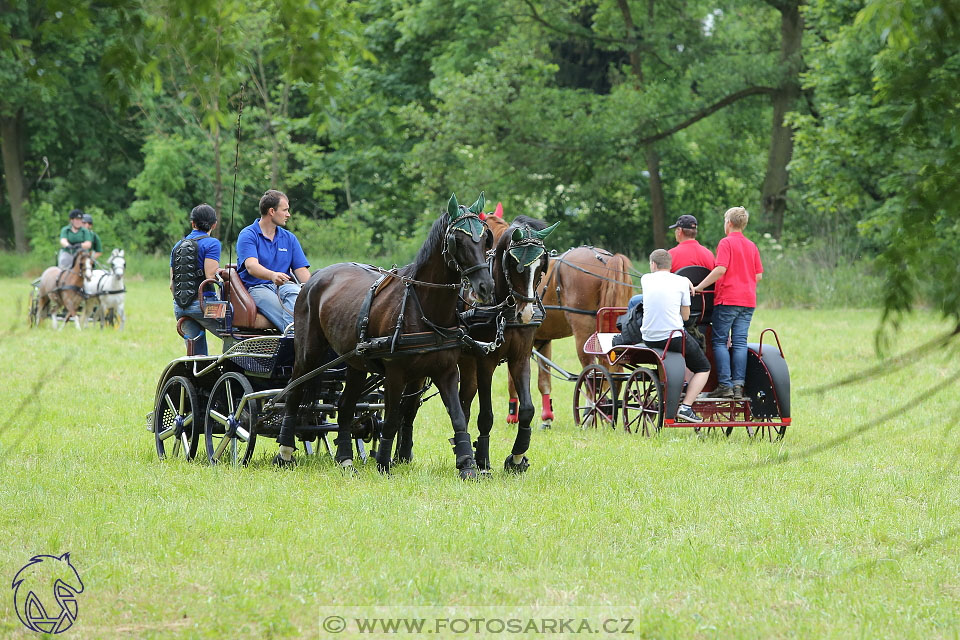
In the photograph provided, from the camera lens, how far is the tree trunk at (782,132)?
33.9m

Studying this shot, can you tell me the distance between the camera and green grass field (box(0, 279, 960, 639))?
4930 mm

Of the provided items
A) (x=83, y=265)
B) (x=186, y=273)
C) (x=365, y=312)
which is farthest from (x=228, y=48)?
(x=83, y=265)

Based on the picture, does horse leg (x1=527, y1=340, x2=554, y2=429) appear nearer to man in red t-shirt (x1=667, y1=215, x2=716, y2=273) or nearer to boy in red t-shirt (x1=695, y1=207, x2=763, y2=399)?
man in red t-shirt (x1=667, y1=215, x2=716, y2=273)

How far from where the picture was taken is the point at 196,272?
9.30 metres

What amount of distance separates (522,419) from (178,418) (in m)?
2.80

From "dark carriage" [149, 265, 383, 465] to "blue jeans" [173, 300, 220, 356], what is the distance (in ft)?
0.52

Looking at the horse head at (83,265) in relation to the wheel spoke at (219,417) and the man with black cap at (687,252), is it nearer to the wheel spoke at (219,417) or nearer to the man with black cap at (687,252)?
the man with black cap at (687,252)

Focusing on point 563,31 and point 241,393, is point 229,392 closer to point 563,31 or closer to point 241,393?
point 241,393

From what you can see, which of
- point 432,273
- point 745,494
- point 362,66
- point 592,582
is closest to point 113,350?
point 432,273

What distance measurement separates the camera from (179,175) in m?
43.2

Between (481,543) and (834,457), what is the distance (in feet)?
14.0

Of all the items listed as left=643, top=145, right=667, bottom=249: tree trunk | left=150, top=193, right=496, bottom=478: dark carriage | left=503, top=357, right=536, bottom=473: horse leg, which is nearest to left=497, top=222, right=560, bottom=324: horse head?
left=150, top=193, right=496, bottom=478: dark carriage

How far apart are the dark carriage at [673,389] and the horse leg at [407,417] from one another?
2.49 metres

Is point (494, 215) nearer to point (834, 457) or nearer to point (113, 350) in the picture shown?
point (834, 457)
